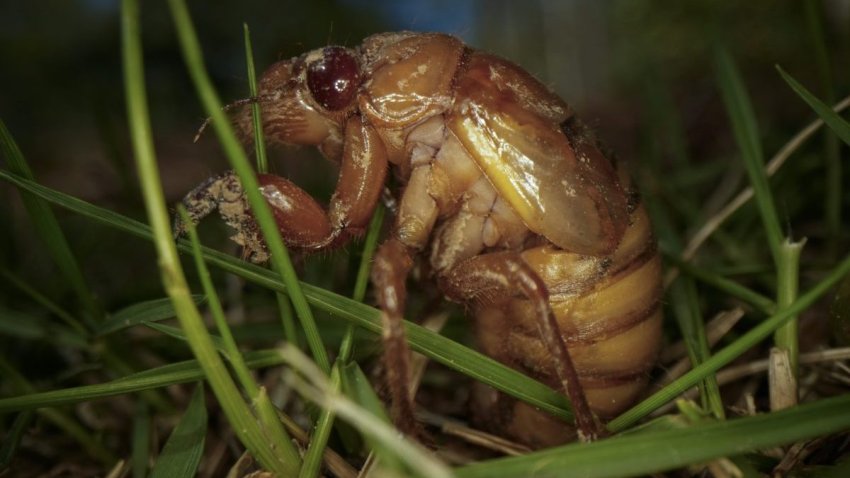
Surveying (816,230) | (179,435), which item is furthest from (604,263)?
(816,230)

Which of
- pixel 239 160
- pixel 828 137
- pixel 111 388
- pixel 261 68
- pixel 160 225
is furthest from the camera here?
pixel 261 68

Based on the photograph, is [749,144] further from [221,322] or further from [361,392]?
[221,322]

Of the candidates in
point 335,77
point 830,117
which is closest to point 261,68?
point 335,77

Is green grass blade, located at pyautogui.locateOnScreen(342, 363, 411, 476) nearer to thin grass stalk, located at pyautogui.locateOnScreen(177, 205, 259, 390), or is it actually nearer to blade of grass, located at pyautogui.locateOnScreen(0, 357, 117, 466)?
thin grass stalk, located at pyautogui.locateOnScreen(177, 205, 259, 390)

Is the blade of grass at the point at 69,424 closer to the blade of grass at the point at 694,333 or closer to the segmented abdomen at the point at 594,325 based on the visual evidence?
the segmented abdomen at the point at 594,325

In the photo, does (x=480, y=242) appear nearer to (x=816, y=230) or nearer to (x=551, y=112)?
(x=551, y=112)

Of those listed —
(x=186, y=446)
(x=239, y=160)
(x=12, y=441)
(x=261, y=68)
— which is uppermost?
(x=239, y=160)
